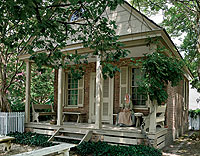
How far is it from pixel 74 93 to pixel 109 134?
177 inches

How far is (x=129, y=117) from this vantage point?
8508 millimetres

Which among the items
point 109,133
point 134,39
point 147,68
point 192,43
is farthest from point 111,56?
point 192,43

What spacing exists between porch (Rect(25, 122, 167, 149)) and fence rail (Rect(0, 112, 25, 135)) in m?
1.06

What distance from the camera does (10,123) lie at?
9648mm

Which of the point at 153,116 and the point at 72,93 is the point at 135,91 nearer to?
the point at 153,116

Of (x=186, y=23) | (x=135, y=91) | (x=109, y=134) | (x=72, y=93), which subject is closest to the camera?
(x=109, y=134)

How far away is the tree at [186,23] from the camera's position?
951 cm

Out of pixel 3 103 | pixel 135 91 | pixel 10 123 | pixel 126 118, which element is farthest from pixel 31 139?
pixel 135 91

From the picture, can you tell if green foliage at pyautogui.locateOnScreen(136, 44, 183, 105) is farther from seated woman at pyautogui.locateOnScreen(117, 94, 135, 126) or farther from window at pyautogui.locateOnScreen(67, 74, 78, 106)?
window at pyautogui.locateOnScreen(67, 74, 78, 106)

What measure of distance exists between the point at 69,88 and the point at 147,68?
6.05 metres

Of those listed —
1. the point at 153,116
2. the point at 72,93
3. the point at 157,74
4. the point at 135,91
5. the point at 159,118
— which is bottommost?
the point at 159,118

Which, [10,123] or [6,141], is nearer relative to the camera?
[6,141]

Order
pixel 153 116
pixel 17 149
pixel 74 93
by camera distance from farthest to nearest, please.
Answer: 1. pixel 74 93
2. pixel 17 149
3. pixel 153 116

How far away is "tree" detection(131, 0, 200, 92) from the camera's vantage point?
9505 mm
